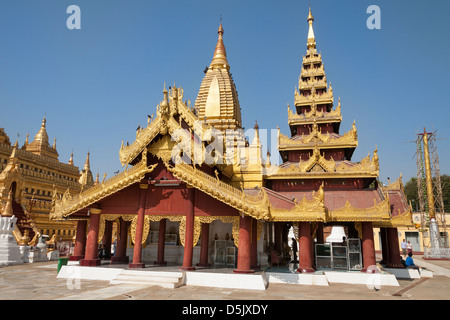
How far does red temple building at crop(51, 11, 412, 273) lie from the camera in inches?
538

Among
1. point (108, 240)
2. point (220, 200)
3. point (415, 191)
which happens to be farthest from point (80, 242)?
point (415, 191)

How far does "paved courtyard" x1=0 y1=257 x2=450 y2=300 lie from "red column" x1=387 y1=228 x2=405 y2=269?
366cm

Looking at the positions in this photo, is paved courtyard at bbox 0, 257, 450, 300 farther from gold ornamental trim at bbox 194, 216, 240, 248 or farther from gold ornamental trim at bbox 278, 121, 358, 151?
gold ornamental trim at bbox 278, 121, 358, 151

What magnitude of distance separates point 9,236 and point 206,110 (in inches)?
664

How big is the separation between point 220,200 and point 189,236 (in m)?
2.20

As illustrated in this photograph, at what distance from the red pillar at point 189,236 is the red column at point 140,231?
204 cm

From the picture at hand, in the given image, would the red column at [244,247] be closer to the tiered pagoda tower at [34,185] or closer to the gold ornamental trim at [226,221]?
the gold ornamental trim at [226,221]

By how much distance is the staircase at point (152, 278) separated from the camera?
40.7 ft

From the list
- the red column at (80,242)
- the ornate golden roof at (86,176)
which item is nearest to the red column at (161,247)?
the red column at (80,242)

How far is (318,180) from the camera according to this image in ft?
61.2

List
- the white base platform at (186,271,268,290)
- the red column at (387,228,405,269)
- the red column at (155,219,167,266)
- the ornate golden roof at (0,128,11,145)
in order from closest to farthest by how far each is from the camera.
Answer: the white base platform at (186,271,268,290) < the red column at (155,219,167,266) < the red column at (387,228,405,269) < the ornate golden roof at (0,128,11,145)

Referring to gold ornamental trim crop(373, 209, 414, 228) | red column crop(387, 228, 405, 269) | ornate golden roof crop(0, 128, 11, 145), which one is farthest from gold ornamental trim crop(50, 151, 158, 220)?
ornate golden roof crop(0, 128, 11, 145)
